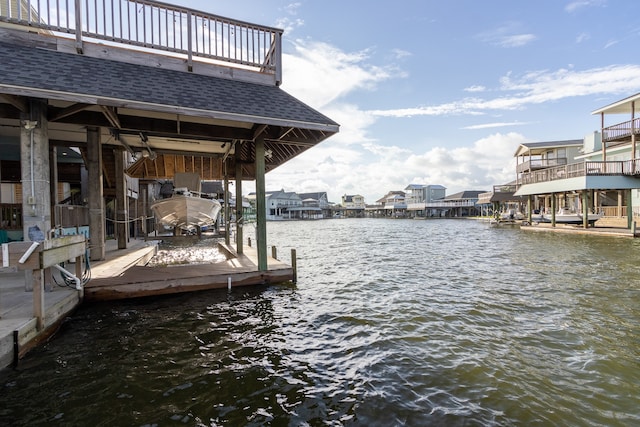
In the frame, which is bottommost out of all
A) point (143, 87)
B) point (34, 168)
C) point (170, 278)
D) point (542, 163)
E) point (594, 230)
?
point (594, 230)

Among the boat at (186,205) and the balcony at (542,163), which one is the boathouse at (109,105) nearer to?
the boat at (186,205)

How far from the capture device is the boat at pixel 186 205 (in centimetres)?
1136

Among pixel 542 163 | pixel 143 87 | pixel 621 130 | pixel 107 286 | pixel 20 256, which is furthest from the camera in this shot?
pixel 542 163

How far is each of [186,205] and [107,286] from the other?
505 centimetres

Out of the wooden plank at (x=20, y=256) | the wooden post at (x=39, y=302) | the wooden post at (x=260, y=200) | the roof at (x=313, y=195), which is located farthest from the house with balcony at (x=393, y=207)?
the wooden plank at (x=20, y=256)

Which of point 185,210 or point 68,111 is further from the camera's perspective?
point 185,210

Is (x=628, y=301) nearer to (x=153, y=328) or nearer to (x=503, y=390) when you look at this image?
(x=503, y=390)

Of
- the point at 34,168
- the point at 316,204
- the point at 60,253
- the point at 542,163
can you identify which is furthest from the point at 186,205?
the point at 316,204

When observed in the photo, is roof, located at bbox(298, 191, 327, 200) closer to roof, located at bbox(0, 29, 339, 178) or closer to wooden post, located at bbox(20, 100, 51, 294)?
roof, located at bbox(0, 29, 339, 178)

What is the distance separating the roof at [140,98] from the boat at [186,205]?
2.74 m

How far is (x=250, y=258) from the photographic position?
10516mm

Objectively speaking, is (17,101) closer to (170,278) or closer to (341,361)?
(170,278)

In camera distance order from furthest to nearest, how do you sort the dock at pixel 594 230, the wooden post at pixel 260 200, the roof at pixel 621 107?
1. the roof at pixel 621 107
2. the dock at pixel 594 230
3. the wooden post at pixel 260 200

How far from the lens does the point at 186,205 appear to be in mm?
11344
